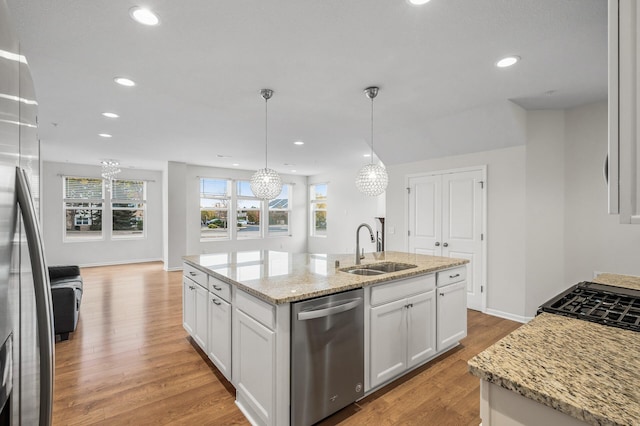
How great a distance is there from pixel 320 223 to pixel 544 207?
645cm

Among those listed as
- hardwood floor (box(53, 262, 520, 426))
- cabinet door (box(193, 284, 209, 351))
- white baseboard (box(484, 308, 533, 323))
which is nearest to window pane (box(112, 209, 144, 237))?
hardwood floor (box(53, 262, 520, 426))

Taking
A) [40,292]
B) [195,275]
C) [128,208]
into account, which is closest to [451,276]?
[195,275]

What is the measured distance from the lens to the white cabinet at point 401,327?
2.26 metres

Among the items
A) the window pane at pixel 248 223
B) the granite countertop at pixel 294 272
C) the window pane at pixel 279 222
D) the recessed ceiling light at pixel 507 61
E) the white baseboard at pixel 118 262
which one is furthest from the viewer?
the window pane at pixel 279 222

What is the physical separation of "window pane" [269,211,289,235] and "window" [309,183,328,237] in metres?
0.83

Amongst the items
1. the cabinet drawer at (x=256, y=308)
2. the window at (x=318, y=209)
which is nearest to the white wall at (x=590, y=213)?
the cabinet drawer at (x=256, y=308)

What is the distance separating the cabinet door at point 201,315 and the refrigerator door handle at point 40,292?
2.01 m

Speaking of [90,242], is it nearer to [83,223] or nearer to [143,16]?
[83,223]

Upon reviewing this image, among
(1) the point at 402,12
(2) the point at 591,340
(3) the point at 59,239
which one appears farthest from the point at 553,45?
(3) the point at 59,239

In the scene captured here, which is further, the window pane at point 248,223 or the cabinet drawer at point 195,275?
the window pane at point 248,223

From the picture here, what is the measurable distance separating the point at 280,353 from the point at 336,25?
205cm

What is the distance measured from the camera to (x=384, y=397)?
2.29m

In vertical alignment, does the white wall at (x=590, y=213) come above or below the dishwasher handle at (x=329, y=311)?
above

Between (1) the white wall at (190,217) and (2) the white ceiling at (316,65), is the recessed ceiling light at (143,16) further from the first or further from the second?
(1) the white wall at (190,217)
